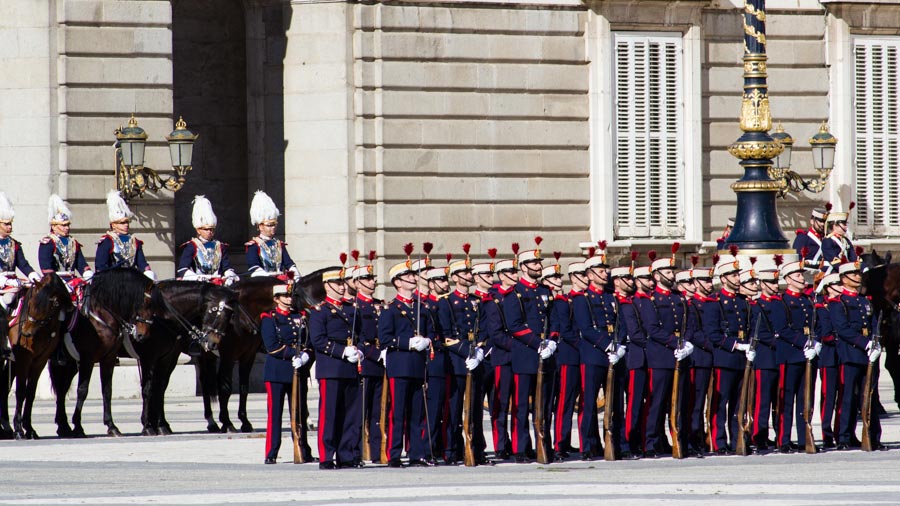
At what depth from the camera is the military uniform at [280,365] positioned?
16.3 metres

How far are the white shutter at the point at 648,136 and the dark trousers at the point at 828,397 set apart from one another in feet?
30.1

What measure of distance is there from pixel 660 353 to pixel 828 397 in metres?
1.54

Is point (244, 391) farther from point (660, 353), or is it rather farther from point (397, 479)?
point (397, 479)

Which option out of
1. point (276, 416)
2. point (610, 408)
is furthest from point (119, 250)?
point (610, 408)

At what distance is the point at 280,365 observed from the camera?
16.4m

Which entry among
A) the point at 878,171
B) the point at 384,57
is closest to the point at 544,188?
the point at 384,57

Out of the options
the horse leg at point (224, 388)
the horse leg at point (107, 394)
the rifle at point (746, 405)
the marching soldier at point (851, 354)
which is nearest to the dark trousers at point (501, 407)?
the rifle at point (746, 405)

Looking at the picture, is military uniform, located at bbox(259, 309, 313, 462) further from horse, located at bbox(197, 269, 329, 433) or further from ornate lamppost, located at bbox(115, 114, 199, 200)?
ornate lamppost, located at bbox(115, 114, 199, 200)

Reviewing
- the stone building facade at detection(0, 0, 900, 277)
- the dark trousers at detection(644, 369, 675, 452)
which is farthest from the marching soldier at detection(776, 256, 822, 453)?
the stone building facade at detection(0, 0, 900, 277)

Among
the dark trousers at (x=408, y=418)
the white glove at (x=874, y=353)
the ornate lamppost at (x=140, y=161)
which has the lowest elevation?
the dark trousers at (x=408, y=418)

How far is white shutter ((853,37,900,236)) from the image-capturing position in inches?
1092

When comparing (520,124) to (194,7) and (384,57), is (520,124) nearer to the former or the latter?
(384,57)

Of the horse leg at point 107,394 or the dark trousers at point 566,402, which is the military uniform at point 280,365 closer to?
the dark trousers at point 566,402

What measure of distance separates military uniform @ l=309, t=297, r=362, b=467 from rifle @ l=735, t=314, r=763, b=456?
11.0ft
